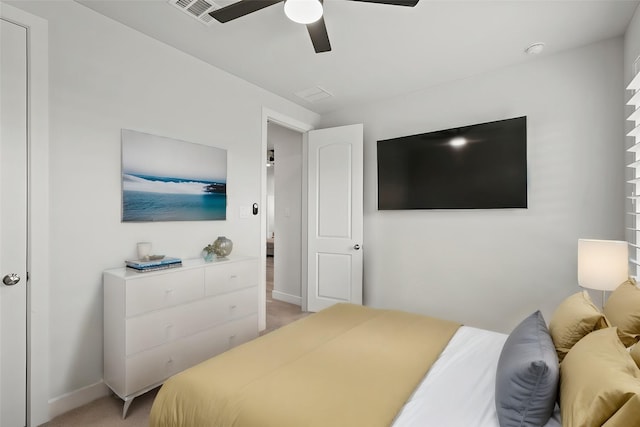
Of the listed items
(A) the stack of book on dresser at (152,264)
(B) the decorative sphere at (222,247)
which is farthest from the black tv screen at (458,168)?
(A) the stack of book on dresser at (152,264)

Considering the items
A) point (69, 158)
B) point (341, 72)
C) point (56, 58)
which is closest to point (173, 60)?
point (56, 58)

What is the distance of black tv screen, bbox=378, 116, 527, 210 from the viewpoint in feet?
9.17

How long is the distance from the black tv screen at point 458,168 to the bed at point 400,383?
151 centimetres

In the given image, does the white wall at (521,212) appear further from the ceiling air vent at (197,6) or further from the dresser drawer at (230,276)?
the ceiling air vent at (197,6)

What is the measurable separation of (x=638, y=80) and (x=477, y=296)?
2.04 meters

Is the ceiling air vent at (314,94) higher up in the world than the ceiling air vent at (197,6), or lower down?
lower down

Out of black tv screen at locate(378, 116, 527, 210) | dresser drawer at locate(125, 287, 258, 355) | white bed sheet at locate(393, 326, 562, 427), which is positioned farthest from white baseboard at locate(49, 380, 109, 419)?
black tv screen at locate(378, 116, 527, 210)

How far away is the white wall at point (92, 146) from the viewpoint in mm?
1951

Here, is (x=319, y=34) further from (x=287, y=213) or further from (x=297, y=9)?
(x=287, y=213)

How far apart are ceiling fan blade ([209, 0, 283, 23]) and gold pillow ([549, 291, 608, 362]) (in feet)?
6.97

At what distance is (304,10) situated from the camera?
5.46 feet

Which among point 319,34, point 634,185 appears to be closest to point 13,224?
point 319,34

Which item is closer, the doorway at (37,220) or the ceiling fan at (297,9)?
the ceiling fan at (297,9)

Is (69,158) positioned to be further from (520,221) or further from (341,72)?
(520,221)
